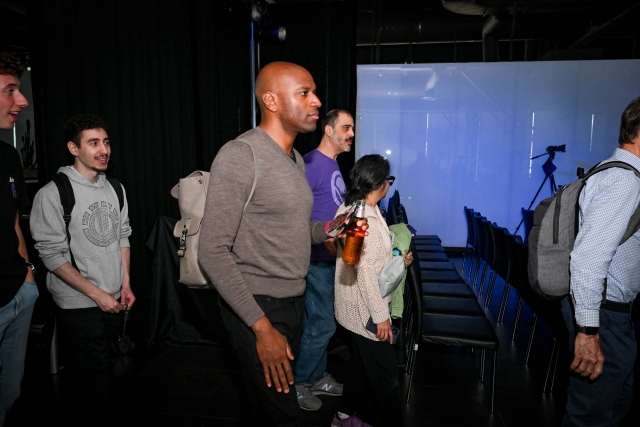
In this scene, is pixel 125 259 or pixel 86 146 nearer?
pixel 86 146

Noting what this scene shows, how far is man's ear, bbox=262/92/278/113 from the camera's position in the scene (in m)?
1.39

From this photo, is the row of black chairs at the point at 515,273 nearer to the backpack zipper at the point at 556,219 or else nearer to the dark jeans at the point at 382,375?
the backpack zipper at the point at 556,219

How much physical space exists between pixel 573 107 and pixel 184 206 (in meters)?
→ 6.12

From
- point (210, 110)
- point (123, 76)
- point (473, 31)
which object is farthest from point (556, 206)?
point (473, 31)

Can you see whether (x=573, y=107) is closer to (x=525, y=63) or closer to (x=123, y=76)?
(x=525, y=63)

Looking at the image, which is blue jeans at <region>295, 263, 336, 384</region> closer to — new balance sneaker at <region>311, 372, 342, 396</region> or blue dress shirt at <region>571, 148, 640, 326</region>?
new balance sneaker at <region>311, 372, 342, 396</region>

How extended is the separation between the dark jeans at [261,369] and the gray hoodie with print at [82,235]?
96cm

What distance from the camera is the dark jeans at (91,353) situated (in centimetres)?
197

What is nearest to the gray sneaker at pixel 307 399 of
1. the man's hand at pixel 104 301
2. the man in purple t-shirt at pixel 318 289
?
the man in purple t-shirt at pixel 318 289

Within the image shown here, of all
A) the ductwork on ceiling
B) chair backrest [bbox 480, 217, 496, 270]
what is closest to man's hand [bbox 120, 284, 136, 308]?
chair backrest [bbox 480, 217, 496, 270]

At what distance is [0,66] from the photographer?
155cm

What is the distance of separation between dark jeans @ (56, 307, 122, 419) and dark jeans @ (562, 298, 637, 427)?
201 cm

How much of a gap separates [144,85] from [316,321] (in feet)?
6.92

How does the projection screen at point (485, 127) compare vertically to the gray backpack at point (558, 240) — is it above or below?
above
